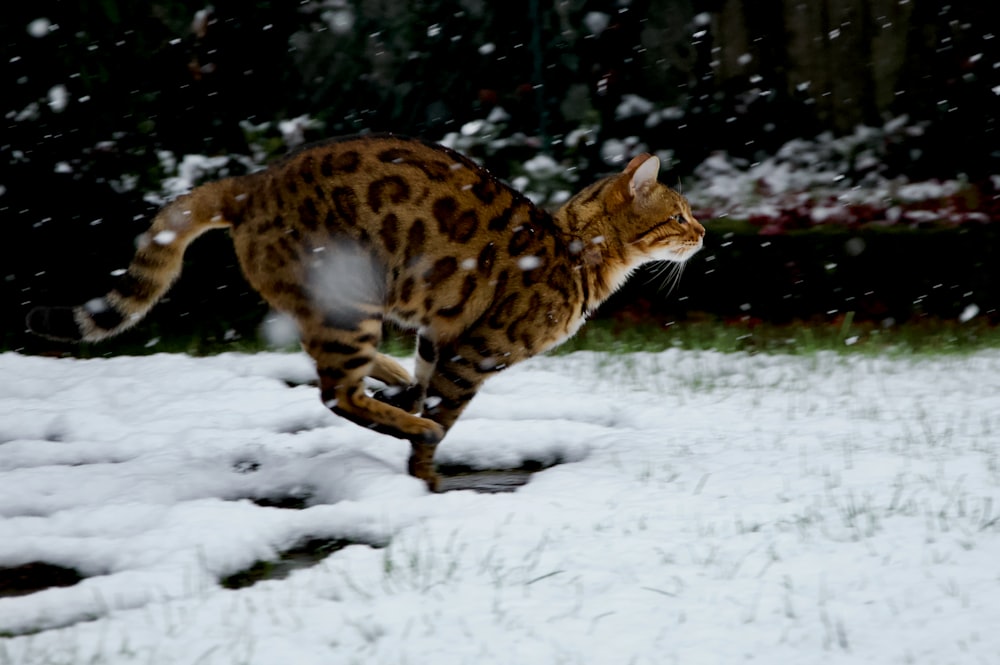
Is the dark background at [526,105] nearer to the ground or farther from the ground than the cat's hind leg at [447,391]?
farther from the ground

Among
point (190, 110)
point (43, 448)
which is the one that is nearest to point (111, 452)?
point (43, 448)

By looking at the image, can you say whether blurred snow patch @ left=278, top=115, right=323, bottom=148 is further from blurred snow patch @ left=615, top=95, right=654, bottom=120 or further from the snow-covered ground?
the snow-covered ground

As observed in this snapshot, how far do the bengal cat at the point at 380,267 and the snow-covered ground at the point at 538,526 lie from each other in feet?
1.44

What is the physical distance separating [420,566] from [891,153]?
6827 mm

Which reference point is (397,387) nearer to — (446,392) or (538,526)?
(446,392)

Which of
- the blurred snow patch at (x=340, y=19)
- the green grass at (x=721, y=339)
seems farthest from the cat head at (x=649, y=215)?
the blurred snow patch at (x=340, y=19)

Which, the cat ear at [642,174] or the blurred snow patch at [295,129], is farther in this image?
the blurred snow patch at [295,129]

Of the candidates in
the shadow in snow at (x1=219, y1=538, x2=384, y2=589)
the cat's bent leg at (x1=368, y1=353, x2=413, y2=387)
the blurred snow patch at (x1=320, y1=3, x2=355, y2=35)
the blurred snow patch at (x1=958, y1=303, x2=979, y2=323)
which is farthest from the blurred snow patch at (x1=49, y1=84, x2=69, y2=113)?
the blurred snow patch at (x1=958, y1=303, x2=979, y2=323)

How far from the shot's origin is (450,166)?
4.45 meters

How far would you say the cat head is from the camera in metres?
4.84

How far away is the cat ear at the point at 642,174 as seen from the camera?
15.6 feet

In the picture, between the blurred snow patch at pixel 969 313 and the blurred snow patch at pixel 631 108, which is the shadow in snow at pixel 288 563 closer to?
the blurred snow patch at pixel 969 313

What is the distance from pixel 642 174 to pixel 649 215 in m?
0.19

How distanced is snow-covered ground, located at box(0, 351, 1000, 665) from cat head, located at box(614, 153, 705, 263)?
2.61 feet
